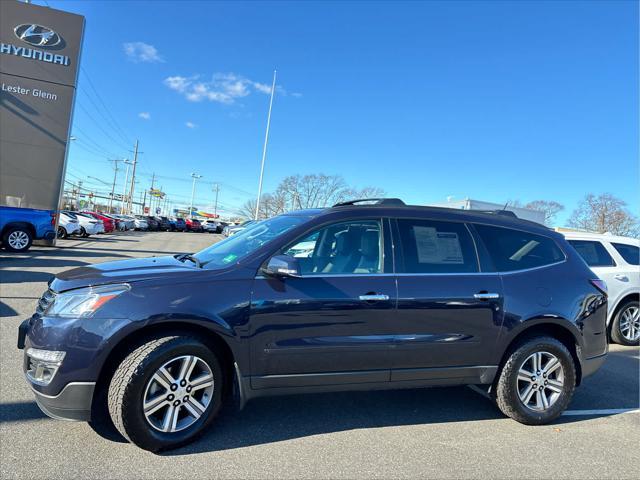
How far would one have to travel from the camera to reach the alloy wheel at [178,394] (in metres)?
2.95

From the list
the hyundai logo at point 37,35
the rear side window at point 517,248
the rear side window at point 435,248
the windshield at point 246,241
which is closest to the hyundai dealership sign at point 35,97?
the hyundai logo at point 37,35

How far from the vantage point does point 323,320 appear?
3.23m

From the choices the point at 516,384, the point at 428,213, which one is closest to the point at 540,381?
the point at 516,384

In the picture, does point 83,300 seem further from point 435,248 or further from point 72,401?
point 435,248

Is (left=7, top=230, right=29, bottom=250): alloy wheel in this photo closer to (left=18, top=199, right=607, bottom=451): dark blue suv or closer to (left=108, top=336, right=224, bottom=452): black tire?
(left=18, top=199, right=607, bottom=451): dark blue suv

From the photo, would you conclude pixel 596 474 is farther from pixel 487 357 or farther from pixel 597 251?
pixel 597 251

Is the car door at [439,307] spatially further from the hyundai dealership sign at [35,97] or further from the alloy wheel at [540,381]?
the hyundai dealership sign at [35,97]

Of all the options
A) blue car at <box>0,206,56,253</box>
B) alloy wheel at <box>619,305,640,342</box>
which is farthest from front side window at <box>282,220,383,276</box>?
blue car at <box>0,206,56,253</box>

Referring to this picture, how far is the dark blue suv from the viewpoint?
2.89 metres

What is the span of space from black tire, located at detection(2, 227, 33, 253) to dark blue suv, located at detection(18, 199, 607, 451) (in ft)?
43.3

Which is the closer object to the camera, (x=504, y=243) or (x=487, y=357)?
(x=487, y=357)

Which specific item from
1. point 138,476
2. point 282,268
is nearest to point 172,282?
point 282,268

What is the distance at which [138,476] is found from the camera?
2.69 m

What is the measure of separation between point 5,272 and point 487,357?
10570mm
